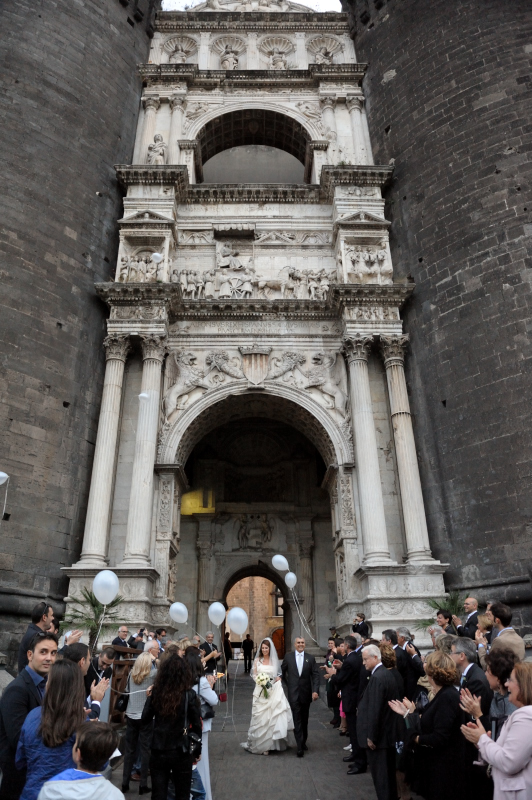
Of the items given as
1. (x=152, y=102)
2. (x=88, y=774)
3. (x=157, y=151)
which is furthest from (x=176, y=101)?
(x=88, y=774)

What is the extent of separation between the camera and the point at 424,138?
20.2 m

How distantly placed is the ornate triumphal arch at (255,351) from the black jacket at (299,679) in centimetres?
561

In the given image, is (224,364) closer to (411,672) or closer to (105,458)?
(105,458)

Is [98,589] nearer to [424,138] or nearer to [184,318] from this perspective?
[184,318]

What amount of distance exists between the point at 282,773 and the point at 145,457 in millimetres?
9799

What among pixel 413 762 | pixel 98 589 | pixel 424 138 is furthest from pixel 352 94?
pixel 413 762

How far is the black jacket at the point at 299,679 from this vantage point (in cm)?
860

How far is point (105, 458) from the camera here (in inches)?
627

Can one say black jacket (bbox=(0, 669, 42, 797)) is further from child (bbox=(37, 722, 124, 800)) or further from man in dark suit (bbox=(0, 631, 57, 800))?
child (bbox=(37, 722, 124, 800))

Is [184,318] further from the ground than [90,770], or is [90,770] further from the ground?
[184,318]

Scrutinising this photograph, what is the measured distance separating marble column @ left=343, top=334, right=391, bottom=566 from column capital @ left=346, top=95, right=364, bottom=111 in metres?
11.8

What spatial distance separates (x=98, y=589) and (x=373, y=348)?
485 inches

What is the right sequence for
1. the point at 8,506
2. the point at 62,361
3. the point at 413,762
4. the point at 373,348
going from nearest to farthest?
the point at 413,762, the point at 8,506, the point at 62,361, the point at 373,348

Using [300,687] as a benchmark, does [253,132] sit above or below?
above
